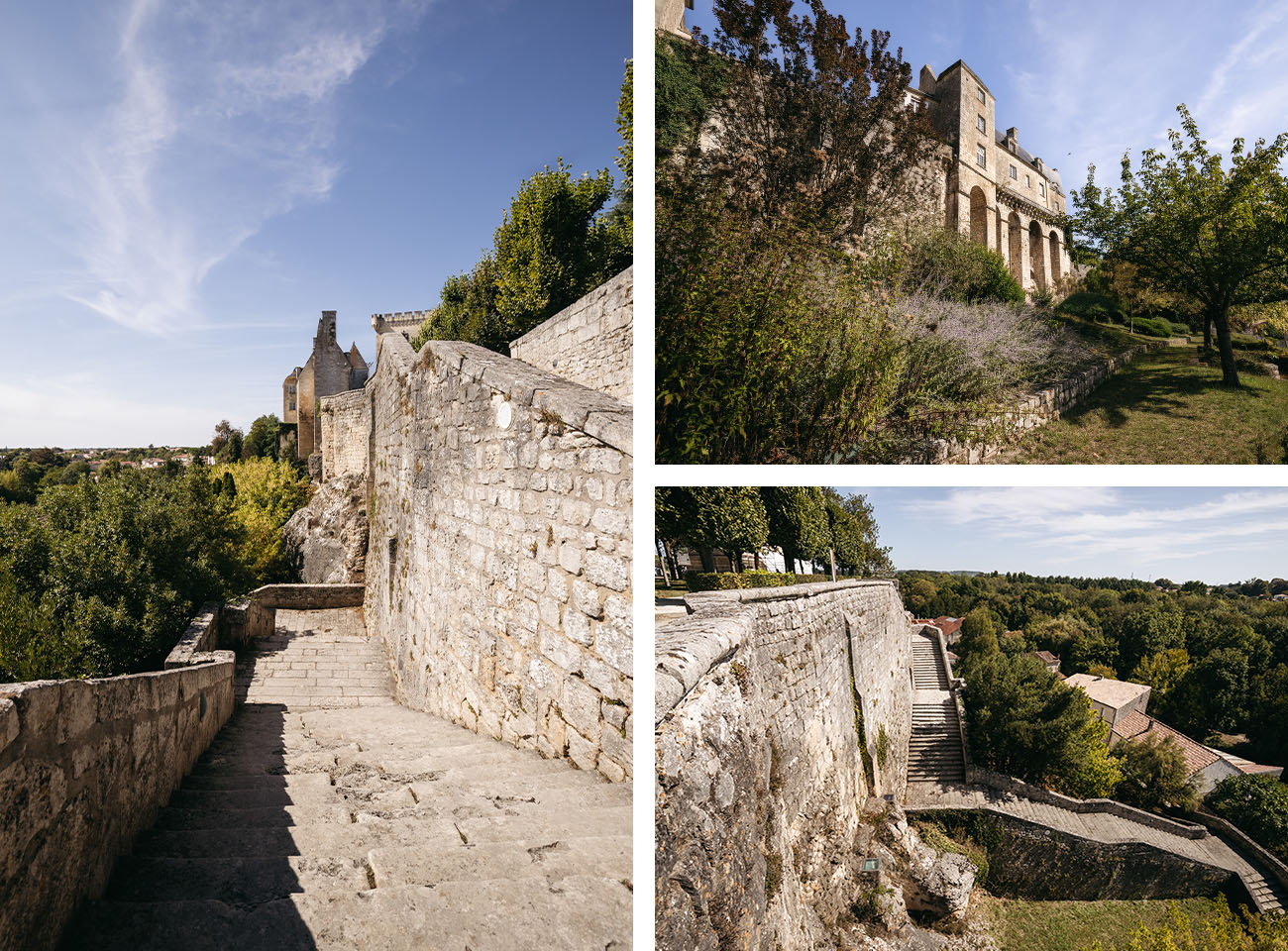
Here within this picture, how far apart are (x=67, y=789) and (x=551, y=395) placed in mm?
2097

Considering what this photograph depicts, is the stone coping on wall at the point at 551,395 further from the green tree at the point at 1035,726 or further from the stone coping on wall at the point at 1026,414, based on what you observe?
the green tree at the point at 1035,726

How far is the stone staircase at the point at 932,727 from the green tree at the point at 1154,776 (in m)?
0.50

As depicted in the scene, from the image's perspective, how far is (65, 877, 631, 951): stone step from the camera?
1556mm

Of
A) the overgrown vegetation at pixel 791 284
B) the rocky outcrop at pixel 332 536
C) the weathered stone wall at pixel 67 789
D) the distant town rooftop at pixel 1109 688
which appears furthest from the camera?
the rocky outcrop at pixel 332 536

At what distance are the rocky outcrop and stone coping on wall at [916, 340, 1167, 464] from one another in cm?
1128

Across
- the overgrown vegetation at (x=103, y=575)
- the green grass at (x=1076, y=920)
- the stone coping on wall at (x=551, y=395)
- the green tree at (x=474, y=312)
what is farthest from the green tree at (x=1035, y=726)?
the green tree at (x=474, y=312)

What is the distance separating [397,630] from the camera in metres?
6.57

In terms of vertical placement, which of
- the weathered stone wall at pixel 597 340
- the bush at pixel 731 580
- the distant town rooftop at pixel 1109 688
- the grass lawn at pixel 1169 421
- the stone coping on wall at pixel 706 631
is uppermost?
the weathered stone wall at pixel 597 340

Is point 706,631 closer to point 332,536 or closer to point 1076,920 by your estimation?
point 1076,920

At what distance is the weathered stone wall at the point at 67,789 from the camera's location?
1.43 m

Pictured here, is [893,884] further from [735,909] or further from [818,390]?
[818,390]

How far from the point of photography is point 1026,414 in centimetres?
195

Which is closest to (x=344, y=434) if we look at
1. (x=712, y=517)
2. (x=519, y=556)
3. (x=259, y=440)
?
(x=519, y=556)

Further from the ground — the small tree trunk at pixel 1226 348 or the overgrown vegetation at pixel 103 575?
the small tree trunk at pixel 1226 348
